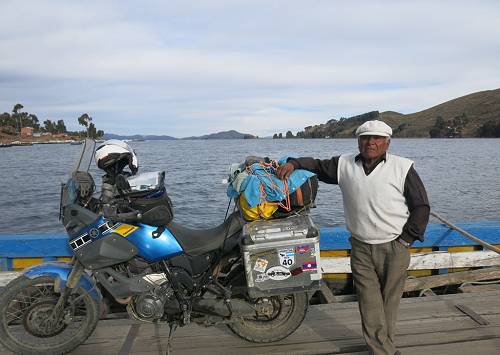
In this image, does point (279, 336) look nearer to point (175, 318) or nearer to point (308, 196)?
point (175, 318)

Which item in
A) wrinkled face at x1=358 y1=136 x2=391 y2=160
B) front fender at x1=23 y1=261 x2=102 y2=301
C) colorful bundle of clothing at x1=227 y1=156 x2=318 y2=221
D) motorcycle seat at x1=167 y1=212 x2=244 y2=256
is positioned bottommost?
front fender at x1=23 y1=261 x2=102 y2=301

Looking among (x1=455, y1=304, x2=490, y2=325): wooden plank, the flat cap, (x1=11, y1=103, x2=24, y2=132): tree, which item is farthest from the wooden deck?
(x1=11, y1=103, x2=24, y2=132): tree

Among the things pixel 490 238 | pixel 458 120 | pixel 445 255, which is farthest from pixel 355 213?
pixel 458 120

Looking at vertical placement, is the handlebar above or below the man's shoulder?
below

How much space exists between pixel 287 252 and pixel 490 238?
12.1 ft

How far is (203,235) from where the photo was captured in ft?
12.2

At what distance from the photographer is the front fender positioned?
3.67 m

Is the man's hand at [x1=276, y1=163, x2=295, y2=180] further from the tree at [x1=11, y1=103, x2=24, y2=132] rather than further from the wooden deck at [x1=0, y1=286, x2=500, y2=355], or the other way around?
the tree at [x1=11, y1=103, x2=24, y2=132]

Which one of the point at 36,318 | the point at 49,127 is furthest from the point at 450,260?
the point at 49,127

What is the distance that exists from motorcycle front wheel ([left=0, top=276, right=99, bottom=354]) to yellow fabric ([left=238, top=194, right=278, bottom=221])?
149cm

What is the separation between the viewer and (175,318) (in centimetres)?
375

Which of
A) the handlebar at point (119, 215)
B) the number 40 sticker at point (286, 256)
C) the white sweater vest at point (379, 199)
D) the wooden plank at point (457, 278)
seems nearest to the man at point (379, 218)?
the white sweater vest at point (379, 199)

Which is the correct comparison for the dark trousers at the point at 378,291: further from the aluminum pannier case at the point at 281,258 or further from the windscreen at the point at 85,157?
the windscreen at the point at 85,157

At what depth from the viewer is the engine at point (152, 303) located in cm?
353
